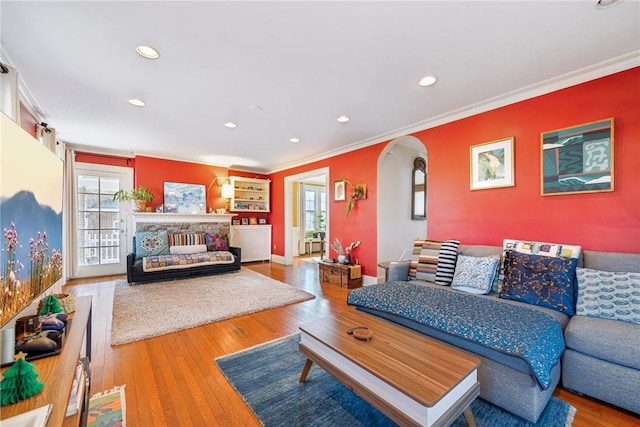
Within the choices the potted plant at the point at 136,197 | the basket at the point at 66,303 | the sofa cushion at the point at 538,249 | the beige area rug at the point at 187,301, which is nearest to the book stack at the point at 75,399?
the basket at the point at 66,303

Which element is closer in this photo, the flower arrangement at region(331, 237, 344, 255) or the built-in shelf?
the flower arrangement at region(331, 237, 344, 255)

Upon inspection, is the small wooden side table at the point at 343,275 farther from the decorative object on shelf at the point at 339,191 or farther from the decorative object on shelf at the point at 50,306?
the decorative object on shelf at the point at 50,306

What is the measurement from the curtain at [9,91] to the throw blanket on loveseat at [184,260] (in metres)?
2.98

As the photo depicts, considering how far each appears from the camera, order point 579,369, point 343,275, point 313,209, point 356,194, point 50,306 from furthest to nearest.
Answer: point 313,209 → point 356,194 → point 343,275 → point 579,369 → point 50,306

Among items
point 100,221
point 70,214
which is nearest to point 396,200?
point 100,221

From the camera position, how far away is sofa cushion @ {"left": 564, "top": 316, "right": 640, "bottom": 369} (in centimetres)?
154

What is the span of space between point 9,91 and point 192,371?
2.69 meters

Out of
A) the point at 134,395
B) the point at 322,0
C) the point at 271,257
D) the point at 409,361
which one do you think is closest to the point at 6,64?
the point at 322,0

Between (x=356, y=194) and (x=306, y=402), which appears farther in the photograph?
(x=356, y=194)

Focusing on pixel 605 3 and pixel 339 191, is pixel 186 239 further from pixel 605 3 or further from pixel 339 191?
pixel 605 3

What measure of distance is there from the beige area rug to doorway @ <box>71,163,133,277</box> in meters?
1.00

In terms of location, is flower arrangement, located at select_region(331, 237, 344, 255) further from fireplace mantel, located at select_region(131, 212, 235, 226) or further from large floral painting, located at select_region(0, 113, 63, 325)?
large floral painting, located at select_region(0, 113, 63, 325)

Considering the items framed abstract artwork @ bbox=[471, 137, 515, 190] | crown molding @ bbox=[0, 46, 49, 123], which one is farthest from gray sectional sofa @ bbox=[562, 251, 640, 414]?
crown molding @ bbox=[0, 46, 49, 123]

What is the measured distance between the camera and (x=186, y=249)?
17.4ft
